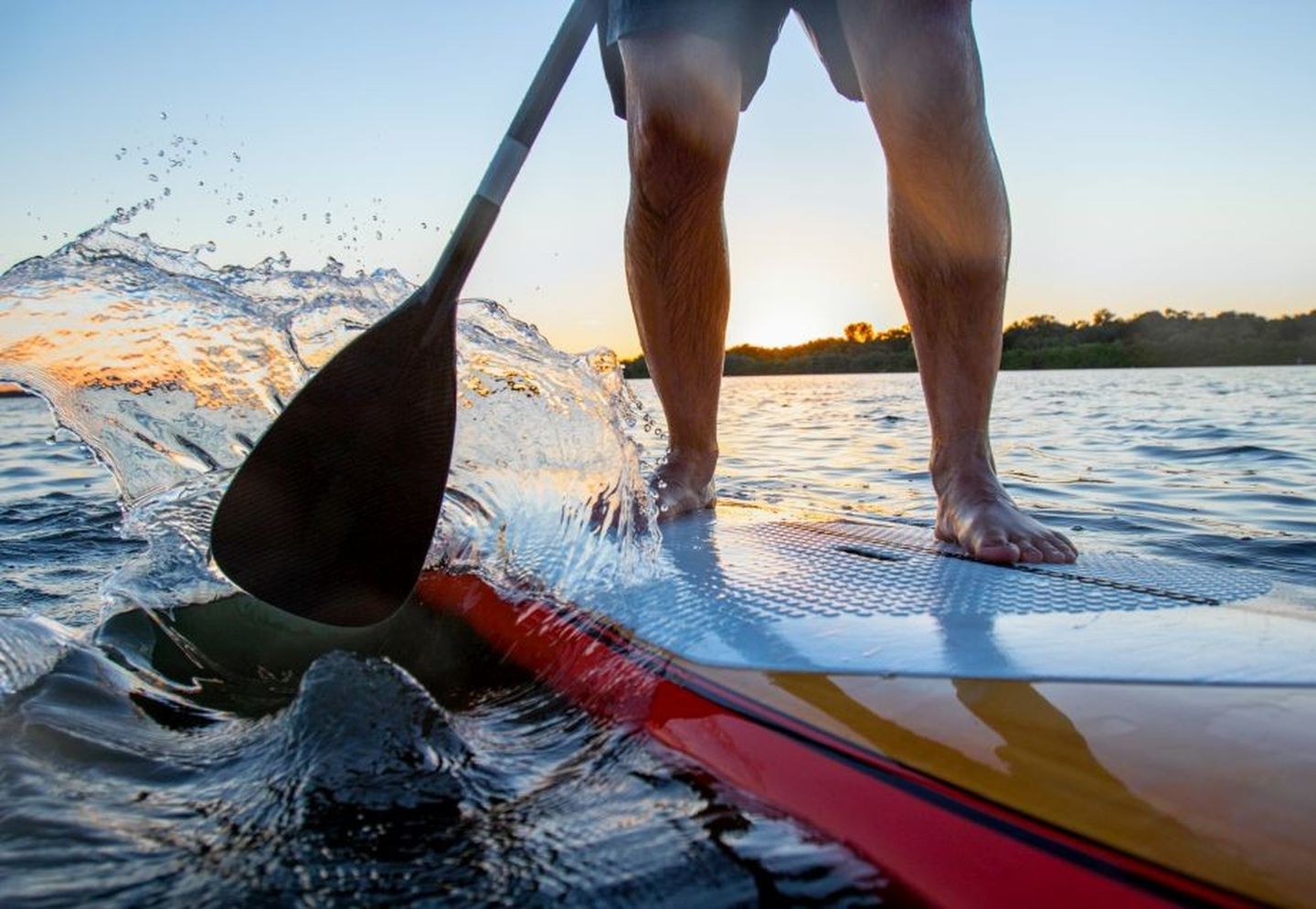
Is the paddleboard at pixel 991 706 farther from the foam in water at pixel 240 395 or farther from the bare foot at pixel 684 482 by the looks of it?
the bare foot at pixel 684 482

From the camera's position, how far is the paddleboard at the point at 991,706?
0.73 meters

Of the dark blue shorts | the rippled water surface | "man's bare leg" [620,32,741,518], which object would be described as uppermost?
the dark blue shorts

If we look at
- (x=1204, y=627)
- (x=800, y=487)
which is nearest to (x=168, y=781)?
(x=1204, y=627)

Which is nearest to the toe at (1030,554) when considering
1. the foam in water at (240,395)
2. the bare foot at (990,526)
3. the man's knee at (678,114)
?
the bare foot at (990,526)

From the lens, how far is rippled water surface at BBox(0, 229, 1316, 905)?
0.89 metres

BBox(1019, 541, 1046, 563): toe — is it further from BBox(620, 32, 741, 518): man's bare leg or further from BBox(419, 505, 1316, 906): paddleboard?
BBox(620, 32, 741, 518): man's bare leg

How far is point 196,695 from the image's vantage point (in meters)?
1.46

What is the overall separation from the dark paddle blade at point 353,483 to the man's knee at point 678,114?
68 centimetres

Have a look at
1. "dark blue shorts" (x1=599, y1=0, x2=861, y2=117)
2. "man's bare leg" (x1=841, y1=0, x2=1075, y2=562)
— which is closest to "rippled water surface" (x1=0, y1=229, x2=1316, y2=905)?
"man's bare leg" (x1=841, y1=0, x2=1075, y2=562)

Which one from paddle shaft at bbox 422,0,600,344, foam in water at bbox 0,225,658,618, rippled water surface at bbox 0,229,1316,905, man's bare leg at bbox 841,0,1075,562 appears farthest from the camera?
foam in water at bbox 0,225,658,618

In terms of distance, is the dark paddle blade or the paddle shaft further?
the paddle shaft

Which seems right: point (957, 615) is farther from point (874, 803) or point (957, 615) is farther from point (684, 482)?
point (684, 482)

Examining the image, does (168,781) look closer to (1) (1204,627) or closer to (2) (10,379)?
(1) (1204,627)

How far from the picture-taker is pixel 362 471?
1567mm
